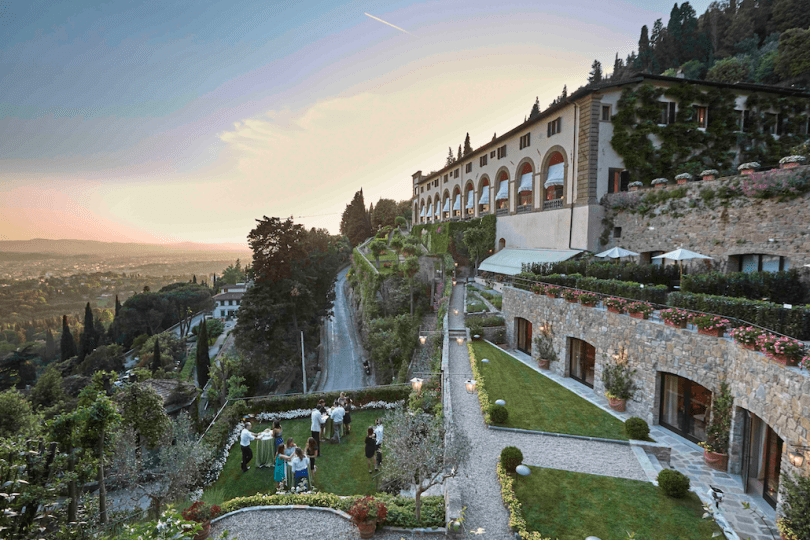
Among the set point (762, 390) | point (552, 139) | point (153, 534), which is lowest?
point (153, 534)

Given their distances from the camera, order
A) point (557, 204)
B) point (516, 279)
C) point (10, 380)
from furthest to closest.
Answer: point (10, 380) → point (557, 204) → point (516, 279)

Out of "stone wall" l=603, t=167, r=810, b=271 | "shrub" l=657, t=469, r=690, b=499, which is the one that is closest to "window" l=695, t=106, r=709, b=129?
"stone wall" l=603, t=167, r=810, b=271

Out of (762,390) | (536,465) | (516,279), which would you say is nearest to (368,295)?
(516,279)

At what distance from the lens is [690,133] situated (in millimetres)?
24906

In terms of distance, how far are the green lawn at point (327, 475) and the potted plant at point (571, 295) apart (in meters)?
11.4

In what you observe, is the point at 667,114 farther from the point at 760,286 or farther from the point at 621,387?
the point at 621,387

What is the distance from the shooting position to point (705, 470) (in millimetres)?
10484

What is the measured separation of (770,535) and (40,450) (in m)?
13.9

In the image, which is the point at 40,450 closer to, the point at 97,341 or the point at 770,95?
the point at 770,95

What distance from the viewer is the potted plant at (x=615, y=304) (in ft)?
47.5

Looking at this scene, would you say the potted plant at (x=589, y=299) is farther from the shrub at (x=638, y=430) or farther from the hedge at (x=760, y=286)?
the shrub at (x=638, y=430)

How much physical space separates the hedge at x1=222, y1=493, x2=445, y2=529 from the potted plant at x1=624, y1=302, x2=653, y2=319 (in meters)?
9.85

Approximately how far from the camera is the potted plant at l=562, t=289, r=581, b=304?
1711 cm

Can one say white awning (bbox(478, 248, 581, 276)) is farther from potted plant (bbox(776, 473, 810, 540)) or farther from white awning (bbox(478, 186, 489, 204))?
potted plant (bbox(776, 473, 810, 540))
